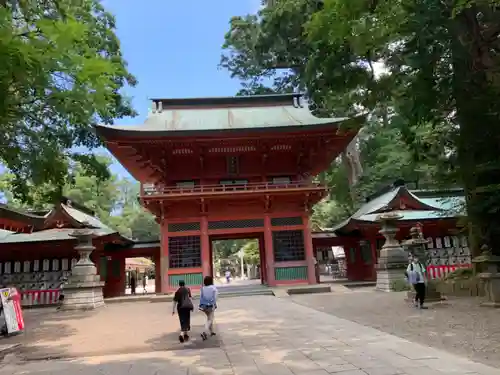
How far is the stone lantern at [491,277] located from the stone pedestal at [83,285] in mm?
13115

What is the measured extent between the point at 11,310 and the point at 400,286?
41.4ft

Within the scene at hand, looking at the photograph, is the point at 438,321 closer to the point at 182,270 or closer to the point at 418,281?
the point at 418,281

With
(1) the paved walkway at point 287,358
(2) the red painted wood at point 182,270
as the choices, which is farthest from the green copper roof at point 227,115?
(1) the paved walkway at point 287,358

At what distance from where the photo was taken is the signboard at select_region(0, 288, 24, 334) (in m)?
9.55

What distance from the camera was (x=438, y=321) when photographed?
8578mm

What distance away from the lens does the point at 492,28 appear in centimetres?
1131

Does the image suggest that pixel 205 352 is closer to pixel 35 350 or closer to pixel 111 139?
pixel 35 350

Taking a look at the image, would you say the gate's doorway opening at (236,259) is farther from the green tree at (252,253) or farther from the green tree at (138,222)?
the green tree at (138,222)

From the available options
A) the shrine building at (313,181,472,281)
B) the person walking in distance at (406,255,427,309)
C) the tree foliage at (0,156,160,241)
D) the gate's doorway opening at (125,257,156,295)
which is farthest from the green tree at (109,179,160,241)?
the person walking in distance at (406,255,427,309)

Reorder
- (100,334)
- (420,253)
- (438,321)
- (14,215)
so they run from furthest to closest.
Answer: (14,215), (420,253), (100,334), (438,321)

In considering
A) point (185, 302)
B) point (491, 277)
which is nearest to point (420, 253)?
point (491, 277)

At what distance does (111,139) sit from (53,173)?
854cm

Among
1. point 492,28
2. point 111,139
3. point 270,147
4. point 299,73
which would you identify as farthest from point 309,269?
point 299,73

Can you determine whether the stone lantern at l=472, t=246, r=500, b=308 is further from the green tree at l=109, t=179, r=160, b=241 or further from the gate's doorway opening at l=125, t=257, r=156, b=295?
the green tree at l=109, t=179, r=160, b=241
